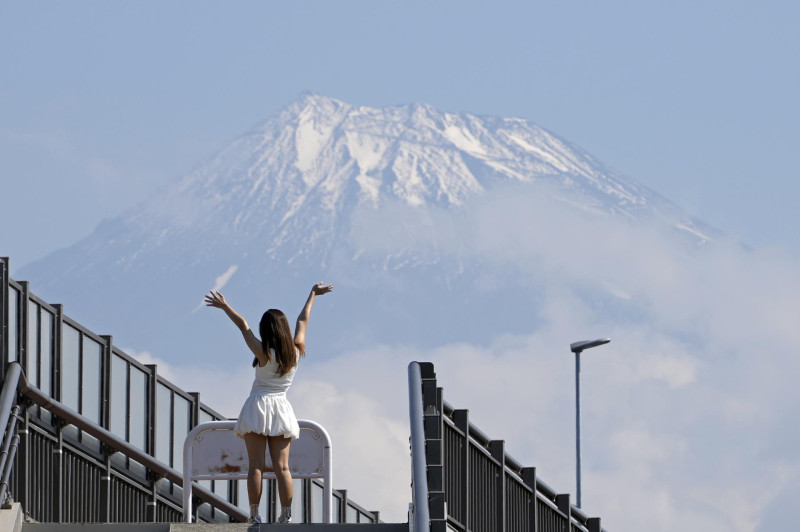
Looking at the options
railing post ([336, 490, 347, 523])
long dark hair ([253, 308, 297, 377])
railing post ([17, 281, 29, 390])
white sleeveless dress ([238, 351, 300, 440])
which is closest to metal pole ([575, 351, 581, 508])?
railing post ([336, 490, 347, 523])

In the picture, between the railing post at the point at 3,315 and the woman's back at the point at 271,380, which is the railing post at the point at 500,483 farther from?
the railing post at the point at 3,315

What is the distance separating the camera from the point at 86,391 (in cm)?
1639

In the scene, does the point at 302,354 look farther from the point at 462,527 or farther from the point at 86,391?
the point at 86,391

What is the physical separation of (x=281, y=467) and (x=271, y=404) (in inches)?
16.3

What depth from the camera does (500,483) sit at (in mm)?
14109

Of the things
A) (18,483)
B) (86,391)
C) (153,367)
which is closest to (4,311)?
(18,483)

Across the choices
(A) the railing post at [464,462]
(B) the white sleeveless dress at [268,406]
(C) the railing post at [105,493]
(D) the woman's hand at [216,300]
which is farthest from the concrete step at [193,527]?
(C) the railing post at [105,493]

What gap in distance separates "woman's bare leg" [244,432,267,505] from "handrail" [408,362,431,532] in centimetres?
92

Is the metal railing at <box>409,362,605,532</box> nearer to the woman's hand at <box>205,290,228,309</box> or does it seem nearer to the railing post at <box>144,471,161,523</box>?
the woman's hand at <box>205,290,228,309</box>

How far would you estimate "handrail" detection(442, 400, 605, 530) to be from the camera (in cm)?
1270

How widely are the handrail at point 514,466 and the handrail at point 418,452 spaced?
63 cm

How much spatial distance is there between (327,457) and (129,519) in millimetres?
4145

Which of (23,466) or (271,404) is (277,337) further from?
(23,466)

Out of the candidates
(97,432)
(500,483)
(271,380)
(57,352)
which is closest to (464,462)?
(500,483)
